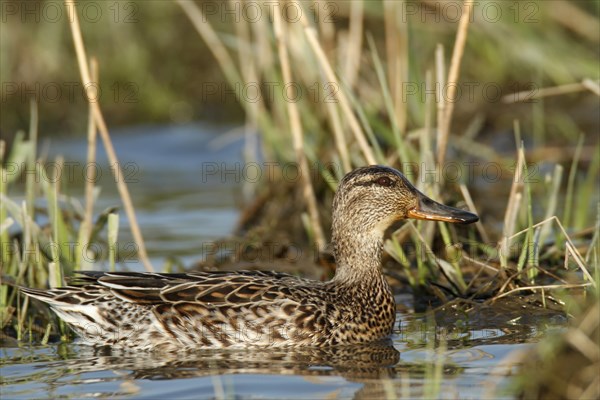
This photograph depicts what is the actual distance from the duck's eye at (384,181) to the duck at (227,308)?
0.02m

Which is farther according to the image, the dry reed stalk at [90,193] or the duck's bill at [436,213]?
the dry reed stalk at [90,193]

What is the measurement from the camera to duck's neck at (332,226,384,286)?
7.51 meters

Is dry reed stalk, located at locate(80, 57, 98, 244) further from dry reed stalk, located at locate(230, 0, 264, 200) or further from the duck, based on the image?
dry reed stalk, located at locate(230, 0, 264, 200)

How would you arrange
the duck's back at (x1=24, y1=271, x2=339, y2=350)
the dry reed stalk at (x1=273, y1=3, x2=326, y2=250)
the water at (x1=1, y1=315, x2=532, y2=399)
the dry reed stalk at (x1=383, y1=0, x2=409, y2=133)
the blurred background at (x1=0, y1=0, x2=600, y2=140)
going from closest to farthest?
the water at (x1=1, y1=315, x2=532, y2=399) < the duck's back at (x1=24, y1=271, x2=339, y2=350) < the dry reed stalk at (x1=273, y1=3, x2=326, y2=250) < the dry reed stalk at (x1=383, y1=0, x2=409, y2=133) < the blurred background at (x1=0, y1=0, x2=600, y2=140)

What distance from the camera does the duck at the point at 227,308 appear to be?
275 inches

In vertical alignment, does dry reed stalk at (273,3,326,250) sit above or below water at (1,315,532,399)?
above

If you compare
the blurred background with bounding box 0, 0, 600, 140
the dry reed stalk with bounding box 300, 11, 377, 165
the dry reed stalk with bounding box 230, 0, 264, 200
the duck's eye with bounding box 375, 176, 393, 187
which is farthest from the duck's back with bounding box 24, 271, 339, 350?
the blurred background with bounding box 0, 0, 600, 140

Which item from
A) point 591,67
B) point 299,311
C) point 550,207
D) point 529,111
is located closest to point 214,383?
point 299,311

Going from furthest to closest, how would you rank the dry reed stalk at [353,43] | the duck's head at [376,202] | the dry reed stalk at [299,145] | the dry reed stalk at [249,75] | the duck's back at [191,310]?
the dry reed stalk at [249,75] < the dry reed stalk at [353,43] < the dry reed stalk at [299,145] < the duck's head at [376,202] < the duck's back at [191,310]

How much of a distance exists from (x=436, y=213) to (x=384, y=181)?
39cm

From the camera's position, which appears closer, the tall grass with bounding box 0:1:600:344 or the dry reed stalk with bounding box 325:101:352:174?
the tall grass with bounding box 0:1:600:344

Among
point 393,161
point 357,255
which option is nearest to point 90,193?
point 357,255

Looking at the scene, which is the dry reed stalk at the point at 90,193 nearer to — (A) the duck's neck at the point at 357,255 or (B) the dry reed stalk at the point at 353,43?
(A) the duck's neck at the point at 357,255

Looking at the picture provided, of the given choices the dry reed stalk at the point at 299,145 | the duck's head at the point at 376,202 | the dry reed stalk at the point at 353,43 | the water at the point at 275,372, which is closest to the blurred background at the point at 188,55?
the dry reed stalk at the point at 353,43
